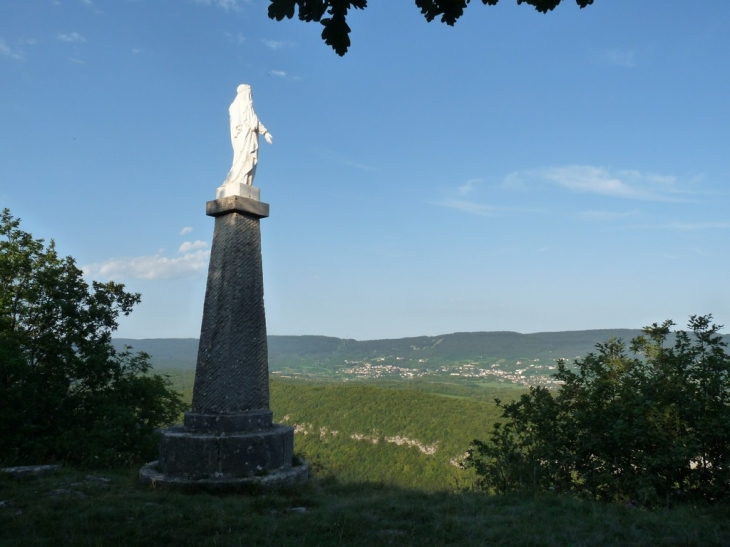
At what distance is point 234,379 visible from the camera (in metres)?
8.12

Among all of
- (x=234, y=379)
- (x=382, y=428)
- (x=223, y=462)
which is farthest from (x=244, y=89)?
(x=382, y=428)

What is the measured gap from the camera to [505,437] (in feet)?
26.8

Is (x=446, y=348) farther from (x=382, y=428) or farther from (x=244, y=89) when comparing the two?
(x=244, y=89)

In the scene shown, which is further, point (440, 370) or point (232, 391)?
point (440, 370)

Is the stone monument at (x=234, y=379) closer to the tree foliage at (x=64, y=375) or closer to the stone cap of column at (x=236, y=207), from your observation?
the stone cap of column at (x=236, y=207)

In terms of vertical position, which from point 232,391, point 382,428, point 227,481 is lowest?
point 382,428

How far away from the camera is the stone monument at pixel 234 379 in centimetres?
741

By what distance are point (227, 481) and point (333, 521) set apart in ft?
7.56

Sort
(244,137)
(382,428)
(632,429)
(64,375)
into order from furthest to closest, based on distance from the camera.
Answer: (382,428) < (64,375) < (244,137) < (632,429)

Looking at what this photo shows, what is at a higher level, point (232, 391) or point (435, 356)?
point (232, 391)

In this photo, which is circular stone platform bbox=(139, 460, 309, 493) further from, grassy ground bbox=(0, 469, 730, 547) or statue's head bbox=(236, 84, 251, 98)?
statue's head bbox=(236, 84, 251, 98)

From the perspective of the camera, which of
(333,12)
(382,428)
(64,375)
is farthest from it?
(382,428)

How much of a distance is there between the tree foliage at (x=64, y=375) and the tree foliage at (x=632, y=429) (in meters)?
8.73

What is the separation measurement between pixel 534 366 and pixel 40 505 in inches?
5411
